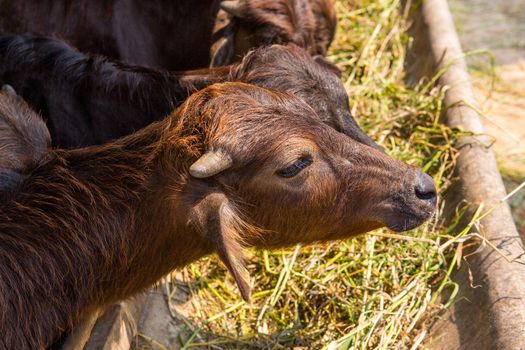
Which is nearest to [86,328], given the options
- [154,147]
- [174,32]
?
[154,147]

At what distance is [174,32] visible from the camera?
7.23 metres

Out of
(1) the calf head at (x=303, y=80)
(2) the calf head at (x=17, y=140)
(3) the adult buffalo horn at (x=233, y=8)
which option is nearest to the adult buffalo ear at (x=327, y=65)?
(1) the calf head at (x=303, y=80)

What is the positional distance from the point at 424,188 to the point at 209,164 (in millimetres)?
1260

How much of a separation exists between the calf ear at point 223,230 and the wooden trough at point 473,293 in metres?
0.93

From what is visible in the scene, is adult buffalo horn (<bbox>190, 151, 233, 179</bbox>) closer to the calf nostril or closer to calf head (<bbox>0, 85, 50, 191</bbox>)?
calf head (<bbox>0, 85, 50, 191</bbox>)

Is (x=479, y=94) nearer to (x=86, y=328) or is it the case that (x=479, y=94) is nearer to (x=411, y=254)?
(x=411, y=254)

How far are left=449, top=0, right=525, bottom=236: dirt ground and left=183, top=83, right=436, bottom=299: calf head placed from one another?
2971 mm

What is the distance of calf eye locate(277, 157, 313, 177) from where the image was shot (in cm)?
414

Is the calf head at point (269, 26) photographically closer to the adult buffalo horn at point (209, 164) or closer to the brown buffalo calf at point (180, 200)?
the brown buffalo calf at point (180, 200)

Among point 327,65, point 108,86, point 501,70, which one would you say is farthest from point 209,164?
point 501,70

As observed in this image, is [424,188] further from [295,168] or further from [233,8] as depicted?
[233,8]

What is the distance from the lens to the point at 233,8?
6.60 metres

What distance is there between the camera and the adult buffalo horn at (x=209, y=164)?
3.94 m

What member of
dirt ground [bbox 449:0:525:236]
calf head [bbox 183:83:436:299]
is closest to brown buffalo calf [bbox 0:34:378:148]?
calf head [bbox 183:83:436:299]
